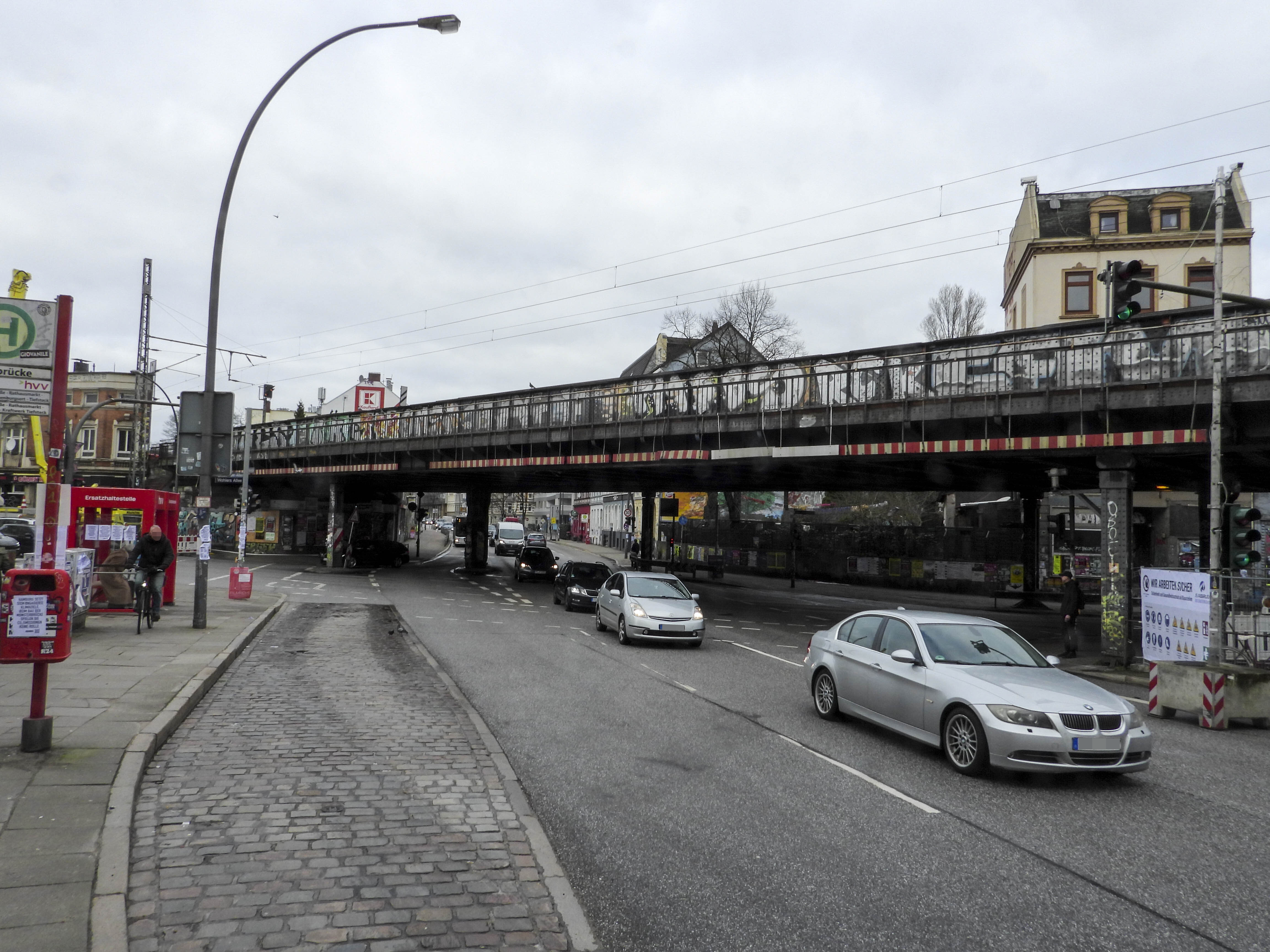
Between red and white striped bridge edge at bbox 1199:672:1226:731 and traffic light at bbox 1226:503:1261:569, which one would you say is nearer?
red and white striped bridge edge at bbox 1199:672:1226:731

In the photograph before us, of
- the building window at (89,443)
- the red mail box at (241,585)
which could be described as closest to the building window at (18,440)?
the building window at (89,443)

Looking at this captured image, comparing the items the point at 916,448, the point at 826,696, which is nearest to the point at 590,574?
the point at 916,448

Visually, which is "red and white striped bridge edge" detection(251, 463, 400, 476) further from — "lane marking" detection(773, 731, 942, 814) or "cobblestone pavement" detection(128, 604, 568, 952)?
"lane marking" detection(773, 731, 942, 814)

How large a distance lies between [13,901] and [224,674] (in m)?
8.13

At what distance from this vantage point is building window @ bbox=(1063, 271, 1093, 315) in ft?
143

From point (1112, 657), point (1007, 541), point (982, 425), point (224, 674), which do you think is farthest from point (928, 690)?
point (1007, 541)

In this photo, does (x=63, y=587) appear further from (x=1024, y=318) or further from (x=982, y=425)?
(x=1024, y=318)

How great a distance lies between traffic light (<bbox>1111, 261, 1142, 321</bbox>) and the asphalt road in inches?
215

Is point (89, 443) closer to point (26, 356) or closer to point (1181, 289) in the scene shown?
point (26, 356)

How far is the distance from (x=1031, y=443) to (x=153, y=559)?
17131 mm

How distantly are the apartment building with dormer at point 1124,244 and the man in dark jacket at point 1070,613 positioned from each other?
89.2 feet

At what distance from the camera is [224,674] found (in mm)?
12008

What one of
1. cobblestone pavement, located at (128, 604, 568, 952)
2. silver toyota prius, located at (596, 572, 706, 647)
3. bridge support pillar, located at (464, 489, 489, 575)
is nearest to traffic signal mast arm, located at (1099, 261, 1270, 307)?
silver toyota prius, located at (596, 572, 706, 647)

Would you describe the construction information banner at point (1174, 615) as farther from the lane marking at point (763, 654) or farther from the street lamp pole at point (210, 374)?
the street lamp pole at point (210, 374)
